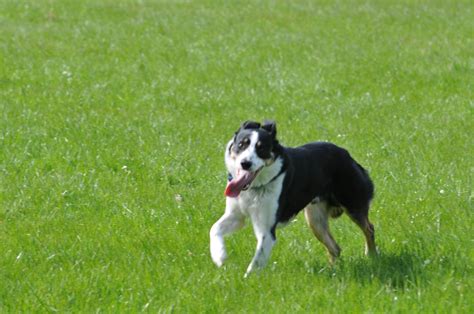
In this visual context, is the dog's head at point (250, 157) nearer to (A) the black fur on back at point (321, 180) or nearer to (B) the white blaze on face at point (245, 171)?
(B) the white blaze on face at point (245, 171)

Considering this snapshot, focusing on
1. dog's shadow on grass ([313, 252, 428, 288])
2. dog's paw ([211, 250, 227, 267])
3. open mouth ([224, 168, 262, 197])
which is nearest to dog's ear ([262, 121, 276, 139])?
open mouth ([224, 168, 262, 197])

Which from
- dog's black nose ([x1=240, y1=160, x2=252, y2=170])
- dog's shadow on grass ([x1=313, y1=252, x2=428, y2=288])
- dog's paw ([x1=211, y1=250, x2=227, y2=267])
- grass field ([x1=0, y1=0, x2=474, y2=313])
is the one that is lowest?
grass field ([x1=0, y1=0, x2=474, y2=313])

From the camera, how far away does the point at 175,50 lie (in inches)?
672

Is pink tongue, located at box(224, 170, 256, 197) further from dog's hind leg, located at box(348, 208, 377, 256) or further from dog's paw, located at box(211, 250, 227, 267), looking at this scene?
dog's hind leg, located at box(348, 208, 377, 256)

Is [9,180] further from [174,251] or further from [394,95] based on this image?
[394,95]

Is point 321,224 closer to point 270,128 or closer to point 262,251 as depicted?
point 262,251

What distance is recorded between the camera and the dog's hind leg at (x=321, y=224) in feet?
24.6

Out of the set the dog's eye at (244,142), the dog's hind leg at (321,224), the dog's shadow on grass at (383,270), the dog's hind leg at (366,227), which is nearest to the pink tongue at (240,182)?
the dog's eye at (244,142)

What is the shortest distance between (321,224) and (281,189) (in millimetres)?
745

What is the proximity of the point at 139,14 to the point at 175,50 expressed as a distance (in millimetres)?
4652

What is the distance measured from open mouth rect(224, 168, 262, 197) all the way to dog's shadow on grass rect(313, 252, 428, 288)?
2.46 ft

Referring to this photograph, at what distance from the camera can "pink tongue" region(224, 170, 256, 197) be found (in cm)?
675

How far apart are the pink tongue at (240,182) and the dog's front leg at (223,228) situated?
0.21 m

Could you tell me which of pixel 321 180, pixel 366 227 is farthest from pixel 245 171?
pixel 366 227
